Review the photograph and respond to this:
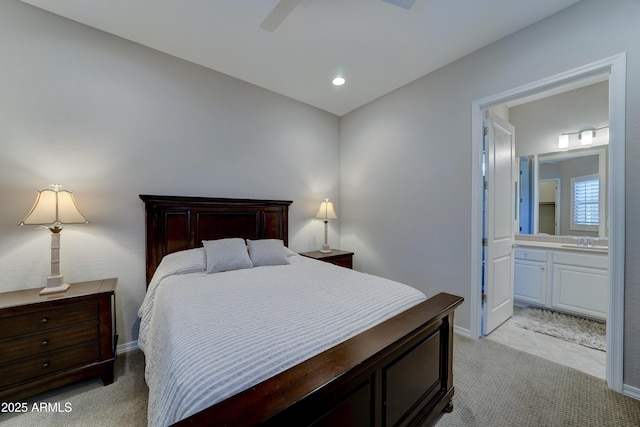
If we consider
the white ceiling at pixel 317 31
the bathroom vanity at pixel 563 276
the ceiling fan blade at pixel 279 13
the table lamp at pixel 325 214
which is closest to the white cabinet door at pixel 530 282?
the bathroom vanity at pixel 563 276

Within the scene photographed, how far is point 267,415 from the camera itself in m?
0.70

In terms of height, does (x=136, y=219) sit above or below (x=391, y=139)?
below

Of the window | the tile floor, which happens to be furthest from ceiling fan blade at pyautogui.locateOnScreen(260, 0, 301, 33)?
the window

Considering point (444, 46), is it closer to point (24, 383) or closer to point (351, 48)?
point (351, 48)

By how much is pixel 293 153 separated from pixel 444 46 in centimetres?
210

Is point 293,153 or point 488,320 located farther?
point 293,153

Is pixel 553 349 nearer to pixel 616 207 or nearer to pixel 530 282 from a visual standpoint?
pixel 530 282

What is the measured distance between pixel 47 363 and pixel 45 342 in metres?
0.15

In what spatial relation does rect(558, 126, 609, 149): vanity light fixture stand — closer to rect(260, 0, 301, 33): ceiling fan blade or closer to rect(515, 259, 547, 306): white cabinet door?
rect(515, 259, 547, 306): white cabinet door

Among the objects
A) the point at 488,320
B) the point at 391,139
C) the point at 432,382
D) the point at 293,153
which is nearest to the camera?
the point at 432,382

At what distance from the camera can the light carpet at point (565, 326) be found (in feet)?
8.30

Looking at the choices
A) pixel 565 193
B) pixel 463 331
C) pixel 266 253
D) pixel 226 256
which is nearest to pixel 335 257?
pixel 266 253

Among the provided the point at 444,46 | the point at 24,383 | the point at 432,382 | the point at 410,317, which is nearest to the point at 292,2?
the point at 444,46

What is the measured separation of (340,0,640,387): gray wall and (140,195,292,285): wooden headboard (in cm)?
136
